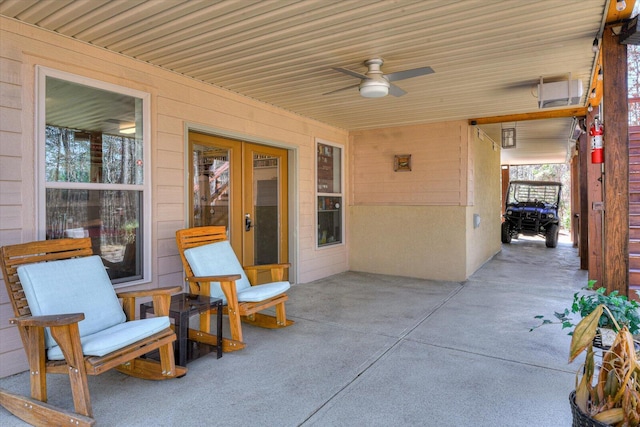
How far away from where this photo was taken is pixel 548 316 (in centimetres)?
422

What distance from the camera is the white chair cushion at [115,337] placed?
2.17m

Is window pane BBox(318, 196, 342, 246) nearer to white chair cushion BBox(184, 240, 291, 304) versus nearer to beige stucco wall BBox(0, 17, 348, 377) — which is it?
beige stucco wall BBox(0, 17, 348, 377)

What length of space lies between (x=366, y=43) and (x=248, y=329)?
9.36 ft

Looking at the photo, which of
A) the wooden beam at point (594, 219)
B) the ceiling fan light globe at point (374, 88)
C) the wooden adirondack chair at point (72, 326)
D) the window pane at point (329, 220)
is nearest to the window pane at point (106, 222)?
the wooden adirondack chair at point (72, 326)

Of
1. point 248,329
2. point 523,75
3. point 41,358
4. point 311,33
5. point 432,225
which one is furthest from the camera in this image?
point 432,225

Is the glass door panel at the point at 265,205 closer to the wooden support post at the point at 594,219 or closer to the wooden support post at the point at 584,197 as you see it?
the wooden support post at the point at 594,219

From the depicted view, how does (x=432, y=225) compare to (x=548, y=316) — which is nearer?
(x=548, y=316)

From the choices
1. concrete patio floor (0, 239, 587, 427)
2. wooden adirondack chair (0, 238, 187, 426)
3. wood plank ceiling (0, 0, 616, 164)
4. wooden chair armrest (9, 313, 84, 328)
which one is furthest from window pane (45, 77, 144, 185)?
concrete patio floor (0, 239, 587, 427)

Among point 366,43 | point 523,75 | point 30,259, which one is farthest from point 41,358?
point 523,75

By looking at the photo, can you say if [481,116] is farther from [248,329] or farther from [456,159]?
[248,329]

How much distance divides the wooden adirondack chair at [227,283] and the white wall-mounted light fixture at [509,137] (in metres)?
5.25

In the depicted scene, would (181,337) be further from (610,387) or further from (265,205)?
(265,205)

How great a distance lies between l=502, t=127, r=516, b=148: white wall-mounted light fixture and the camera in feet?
23.2

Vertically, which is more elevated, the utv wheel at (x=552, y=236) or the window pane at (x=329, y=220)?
the window pane at (x=329, y=220)
